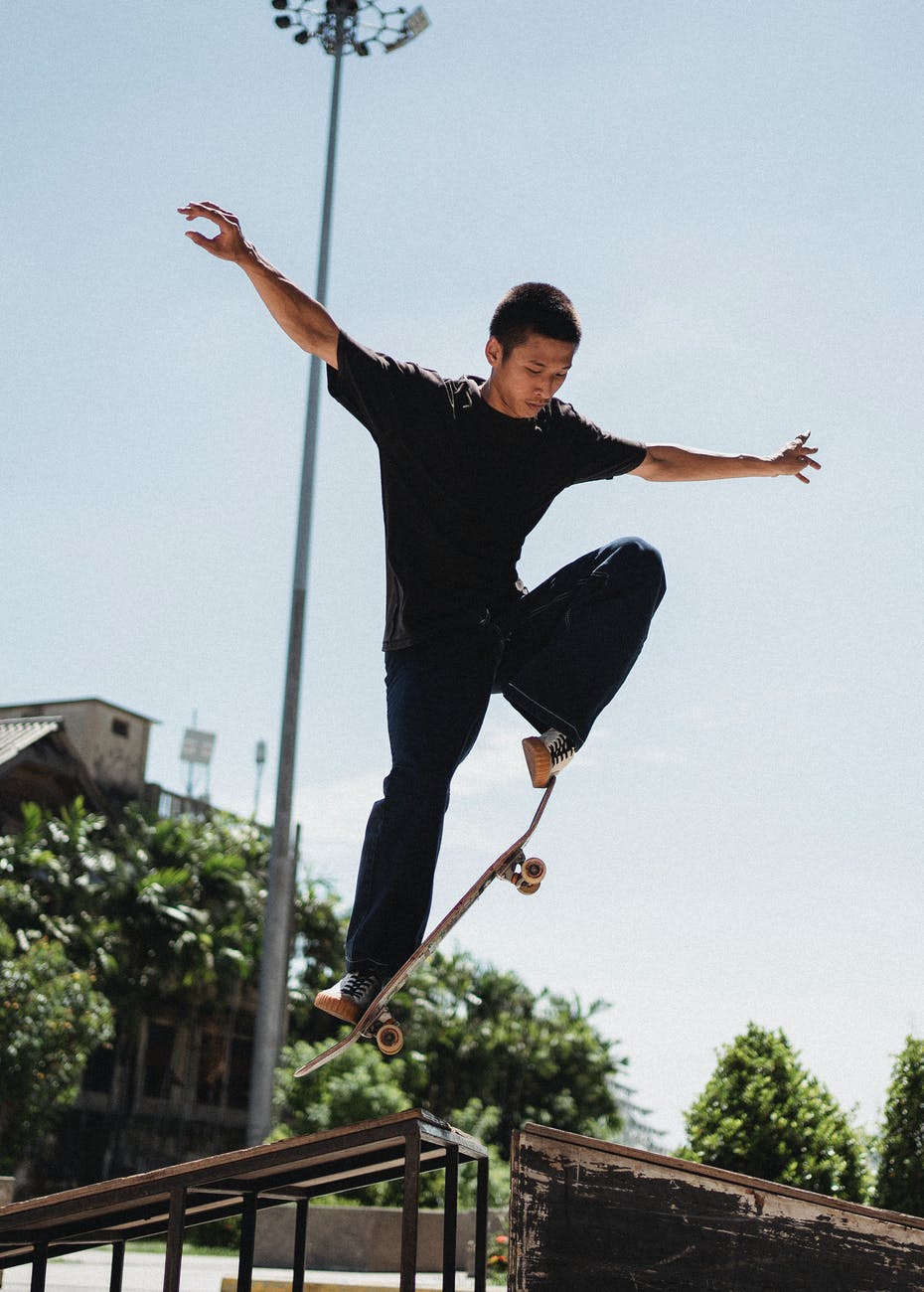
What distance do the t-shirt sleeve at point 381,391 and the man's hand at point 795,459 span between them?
4.25ft

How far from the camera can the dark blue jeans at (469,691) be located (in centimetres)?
350

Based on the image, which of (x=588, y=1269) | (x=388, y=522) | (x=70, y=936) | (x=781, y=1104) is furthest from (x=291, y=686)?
(x=588, y=1269)

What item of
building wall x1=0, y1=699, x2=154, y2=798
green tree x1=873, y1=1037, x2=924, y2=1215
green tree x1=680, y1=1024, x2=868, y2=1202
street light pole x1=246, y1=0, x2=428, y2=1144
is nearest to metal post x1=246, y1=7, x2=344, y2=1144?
street light pole x1=246, y1=0, x2=428, y2=1144

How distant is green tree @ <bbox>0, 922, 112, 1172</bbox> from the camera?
1875cm

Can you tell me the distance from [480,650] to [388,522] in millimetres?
498

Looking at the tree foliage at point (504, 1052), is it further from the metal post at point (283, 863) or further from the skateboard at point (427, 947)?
the skateboard at point (427, 947)

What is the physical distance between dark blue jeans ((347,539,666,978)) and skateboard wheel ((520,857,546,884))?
277 mm

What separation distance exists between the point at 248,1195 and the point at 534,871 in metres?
1.23

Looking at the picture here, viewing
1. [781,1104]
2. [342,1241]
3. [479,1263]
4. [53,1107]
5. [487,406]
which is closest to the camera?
[479,1263]

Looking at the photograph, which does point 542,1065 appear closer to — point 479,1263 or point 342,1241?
point 342,1241

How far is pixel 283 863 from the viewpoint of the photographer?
56.0 feet

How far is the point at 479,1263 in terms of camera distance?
11.0 feet

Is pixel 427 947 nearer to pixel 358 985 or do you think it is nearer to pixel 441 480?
pixel 358 985

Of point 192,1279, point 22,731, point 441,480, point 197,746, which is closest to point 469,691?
point 441,480
